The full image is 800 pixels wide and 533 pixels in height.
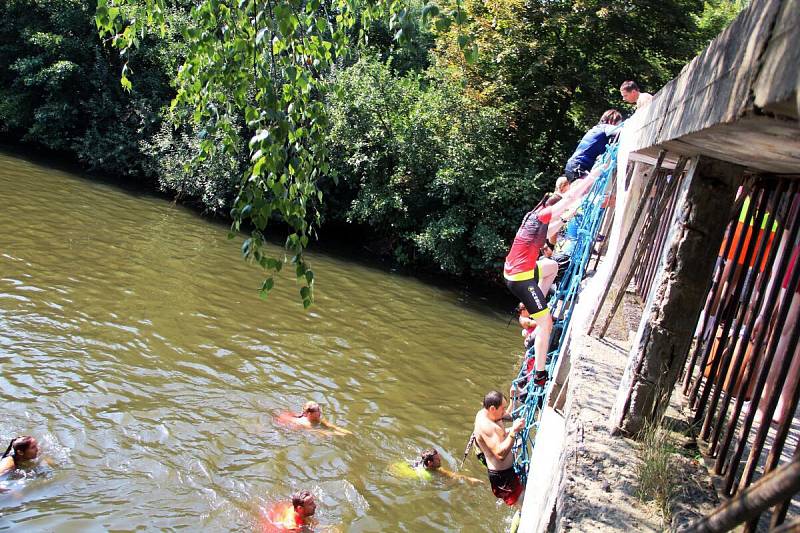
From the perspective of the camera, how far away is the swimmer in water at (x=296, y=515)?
7094 millimetres

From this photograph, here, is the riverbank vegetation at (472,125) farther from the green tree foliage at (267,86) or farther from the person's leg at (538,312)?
the green tree foliage at (267,86)


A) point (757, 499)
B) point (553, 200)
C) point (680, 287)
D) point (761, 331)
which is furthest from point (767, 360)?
point (553, 200)

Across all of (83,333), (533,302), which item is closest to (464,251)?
(83,333)

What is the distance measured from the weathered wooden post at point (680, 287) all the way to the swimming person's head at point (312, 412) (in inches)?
245

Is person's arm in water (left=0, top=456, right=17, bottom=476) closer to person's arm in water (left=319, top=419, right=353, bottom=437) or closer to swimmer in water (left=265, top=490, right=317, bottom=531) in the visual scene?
swimmer in water (left=265, top=490, right=317, bottom=531)

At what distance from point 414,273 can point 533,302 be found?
47.7 ft

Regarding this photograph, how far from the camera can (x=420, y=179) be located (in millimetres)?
22031

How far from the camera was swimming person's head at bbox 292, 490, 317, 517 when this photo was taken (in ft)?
23.3

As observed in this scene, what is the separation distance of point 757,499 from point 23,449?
7373 mm

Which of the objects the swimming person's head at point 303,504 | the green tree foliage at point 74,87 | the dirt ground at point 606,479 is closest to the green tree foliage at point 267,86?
the dirt ground at point 606,479

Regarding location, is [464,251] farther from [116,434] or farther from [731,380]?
[731,380]

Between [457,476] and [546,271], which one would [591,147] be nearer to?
[546,271]

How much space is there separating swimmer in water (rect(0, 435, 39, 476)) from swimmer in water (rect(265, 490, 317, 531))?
2.55 metres

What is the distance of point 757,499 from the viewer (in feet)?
4.24
